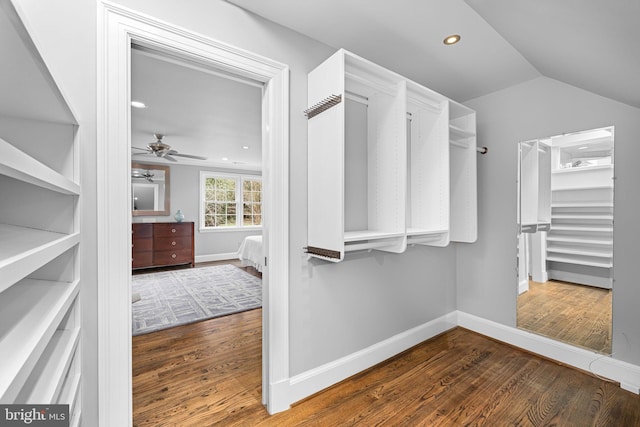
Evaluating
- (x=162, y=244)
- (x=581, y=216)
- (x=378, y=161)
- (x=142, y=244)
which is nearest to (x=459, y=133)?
(x=378, y=161)

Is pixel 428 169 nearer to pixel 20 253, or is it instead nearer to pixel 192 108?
pixel 20 253

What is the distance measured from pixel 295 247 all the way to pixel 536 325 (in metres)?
2.44

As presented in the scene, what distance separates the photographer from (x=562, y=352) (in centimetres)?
241

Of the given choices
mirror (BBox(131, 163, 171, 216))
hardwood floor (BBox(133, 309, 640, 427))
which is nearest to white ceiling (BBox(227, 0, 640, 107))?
hardwood floor (BBox(133, 309, 640, 427))

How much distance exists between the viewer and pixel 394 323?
2545 millimetres

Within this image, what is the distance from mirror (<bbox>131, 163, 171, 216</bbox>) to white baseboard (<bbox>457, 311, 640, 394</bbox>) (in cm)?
632

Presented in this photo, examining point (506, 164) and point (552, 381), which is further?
point (506, 164)

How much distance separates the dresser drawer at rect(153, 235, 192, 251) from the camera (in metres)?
5.81

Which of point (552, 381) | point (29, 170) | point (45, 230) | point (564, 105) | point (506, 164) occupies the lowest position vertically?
point (552, 381)

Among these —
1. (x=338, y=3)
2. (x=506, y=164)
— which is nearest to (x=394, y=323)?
(x=506, y=164)

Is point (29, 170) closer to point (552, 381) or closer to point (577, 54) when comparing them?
point (577, 54)

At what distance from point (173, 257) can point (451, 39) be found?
613 centimetres

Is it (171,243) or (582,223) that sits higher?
(582,223)

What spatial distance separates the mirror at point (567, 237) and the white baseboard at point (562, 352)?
0.20ft
